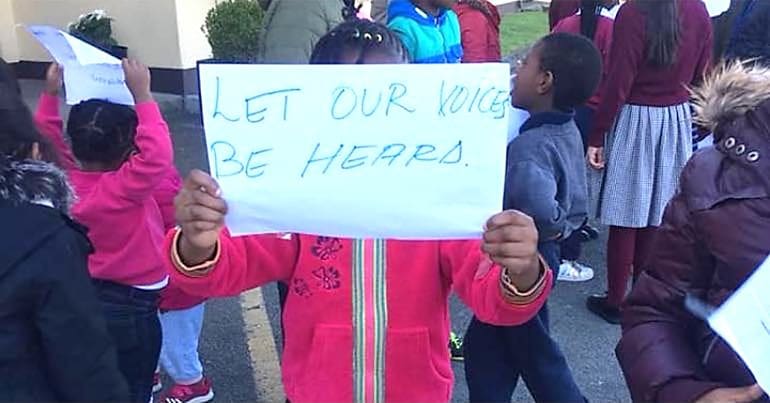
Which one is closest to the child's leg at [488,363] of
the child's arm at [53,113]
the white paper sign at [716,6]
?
the child's arm at [53,113]

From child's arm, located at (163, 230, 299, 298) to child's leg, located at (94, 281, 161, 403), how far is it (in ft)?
3.33

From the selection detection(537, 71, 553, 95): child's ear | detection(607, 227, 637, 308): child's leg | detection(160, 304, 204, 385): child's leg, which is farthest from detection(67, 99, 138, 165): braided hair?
detection(607, 227, 637, 308): child's leg

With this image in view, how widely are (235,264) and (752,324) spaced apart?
3.18 feet

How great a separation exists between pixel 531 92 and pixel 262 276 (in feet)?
4.95

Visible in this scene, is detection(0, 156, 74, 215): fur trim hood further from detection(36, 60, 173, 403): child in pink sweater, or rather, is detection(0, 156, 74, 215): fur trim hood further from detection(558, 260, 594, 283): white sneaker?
detection(558, 260, 594, 283): white sneaker

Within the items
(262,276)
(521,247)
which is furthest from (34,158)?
(521,247)

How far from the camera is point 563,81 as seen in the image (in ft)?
9.83

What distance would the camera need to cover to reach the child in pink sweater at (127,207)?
104 inches

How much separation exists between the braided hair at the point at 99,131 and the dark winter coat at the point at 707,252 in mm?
1754

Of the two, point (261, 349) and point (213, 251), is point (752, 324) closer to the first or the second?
point (213, 251)

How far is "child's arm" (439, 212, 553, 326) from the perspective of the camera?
1.49m

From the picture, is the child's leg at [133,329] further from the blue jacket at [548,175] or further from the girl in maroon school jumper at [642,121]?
the girl in maroon school jumper at [642,121]

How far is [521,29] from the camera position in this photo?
48.0 ft

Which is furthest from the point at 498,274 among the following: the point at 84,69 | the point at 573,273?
the point at 573,273
